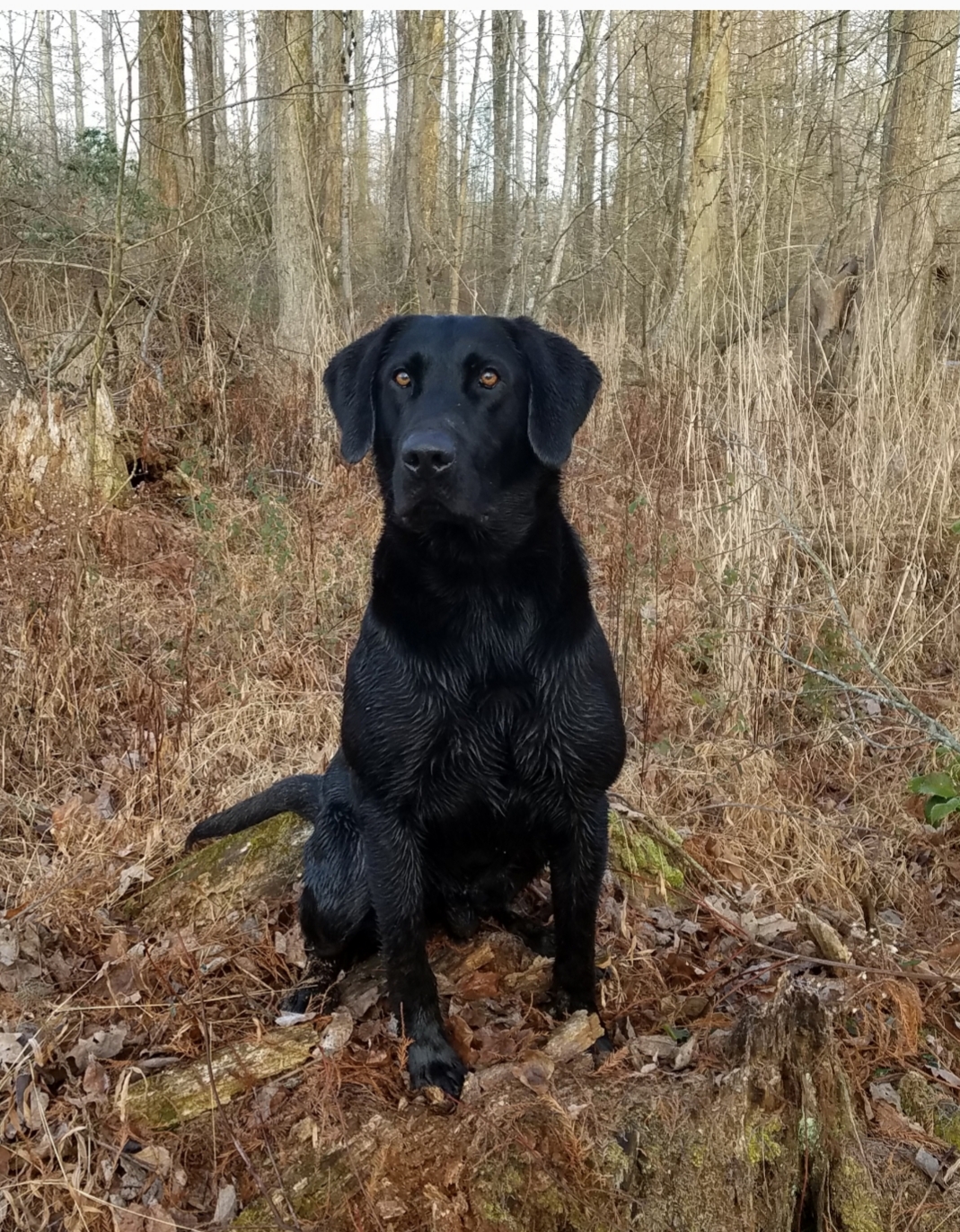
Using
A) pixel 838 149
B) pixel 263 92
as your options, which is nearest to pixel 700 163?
pixel 838 149

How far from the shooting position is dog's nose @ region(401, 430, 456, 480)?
1918 millimetres

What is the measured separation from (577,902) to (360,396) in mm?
1316

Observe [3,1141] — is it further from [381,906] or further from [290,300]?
[290,300]

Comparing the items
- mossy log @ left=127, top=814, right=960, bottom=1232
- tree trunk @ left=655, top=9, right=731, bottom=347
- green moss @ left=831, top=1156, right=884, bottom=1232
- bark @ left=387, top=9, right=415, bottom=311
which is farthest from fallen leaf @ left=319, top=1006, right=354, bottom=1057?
bark @ left=387, top=9, right=415, bottom=311

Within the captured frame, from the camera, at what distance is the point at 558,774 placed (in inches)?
82.7

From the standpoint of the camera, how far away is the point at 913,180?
241 inches

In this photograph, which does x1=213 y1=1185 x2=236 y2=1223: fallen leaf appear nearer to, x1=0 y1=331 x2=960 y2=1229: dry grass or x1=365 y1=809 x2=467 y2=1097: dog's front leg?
x1=0 y1=331 x2=960 y2=1229: dry grass

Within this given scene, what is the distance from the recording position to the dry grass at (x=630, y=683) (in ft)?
8.13

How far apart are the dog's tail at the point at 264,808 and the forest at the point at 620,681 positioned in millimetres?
110

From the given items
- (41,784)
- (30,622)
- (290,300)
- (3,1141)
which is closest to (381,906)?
(3,1141)

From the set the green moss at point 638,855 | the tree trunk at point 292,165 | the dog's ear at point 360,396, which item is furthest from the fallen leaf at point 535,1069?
the tree trunk at point 292,165

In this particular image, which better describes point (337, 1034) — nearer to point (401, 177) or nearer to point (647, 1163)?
point (647, 1163)

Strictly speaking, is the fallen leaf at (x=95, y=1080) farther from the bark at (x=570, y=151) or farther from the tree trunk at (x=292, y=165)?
the tree trunk at (x=292, y=165)

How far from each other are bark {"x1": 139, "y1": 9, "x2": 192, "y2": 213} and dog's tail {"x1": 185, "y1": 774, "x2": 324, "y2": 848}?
18.6 ft
